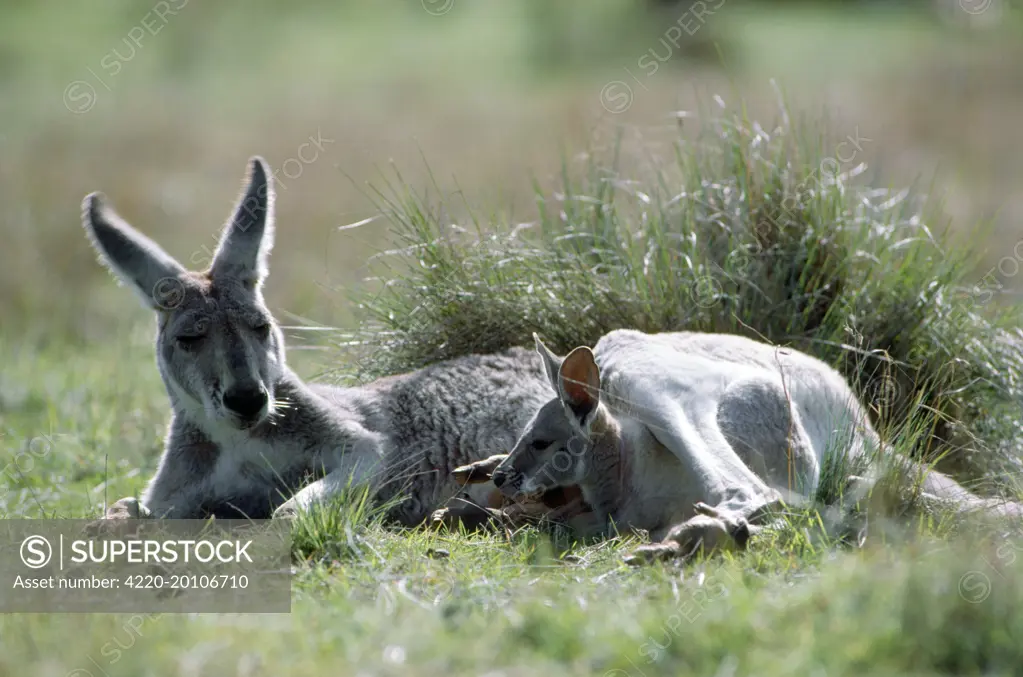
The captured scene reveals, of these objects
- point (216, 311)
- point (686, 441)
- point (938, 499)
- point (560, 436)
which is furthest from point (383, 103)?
point (938, 499)

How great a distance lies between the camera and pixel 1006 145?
65.8ft

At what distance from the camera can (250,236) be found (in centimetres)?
625

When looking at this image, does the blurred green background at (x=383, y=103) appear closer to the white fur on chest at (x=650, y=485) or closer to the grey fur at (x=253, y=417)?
the grey fur at (x=253, y=417)

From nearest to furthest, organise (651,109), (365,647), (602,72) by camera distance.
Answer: (365,647) → (651,109) → (602,72)

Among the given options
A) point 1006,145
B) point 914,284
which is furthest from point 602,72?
point 914,284

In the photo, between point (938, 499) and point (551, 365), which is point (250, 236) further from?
point (938, 499)

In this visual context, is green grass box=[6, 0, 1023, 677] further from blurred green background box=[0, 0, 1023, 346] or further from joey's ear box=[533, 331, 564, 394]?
joey's ear box=[533, 331, 564, 394]

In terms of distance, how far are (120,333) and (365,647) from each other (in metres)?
8.42

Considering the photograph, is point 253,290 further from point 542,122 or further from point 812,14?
point 812,14

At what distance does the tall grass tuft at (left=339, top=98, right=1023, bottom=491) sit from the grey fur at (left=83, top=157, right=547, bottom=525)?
87cm

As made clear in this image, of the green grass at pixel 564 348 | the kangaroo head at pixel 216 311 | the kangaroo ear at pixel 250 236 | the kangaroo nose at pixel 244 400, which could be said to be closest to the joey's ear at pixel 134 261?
the kangaroo head at pixel 216 311

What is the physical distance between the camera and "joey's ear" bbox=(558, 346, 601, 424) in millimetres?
5586

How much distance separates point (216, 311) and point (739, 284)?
10.1 ft

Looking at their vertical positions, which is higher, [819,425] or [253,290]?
[253,290]
